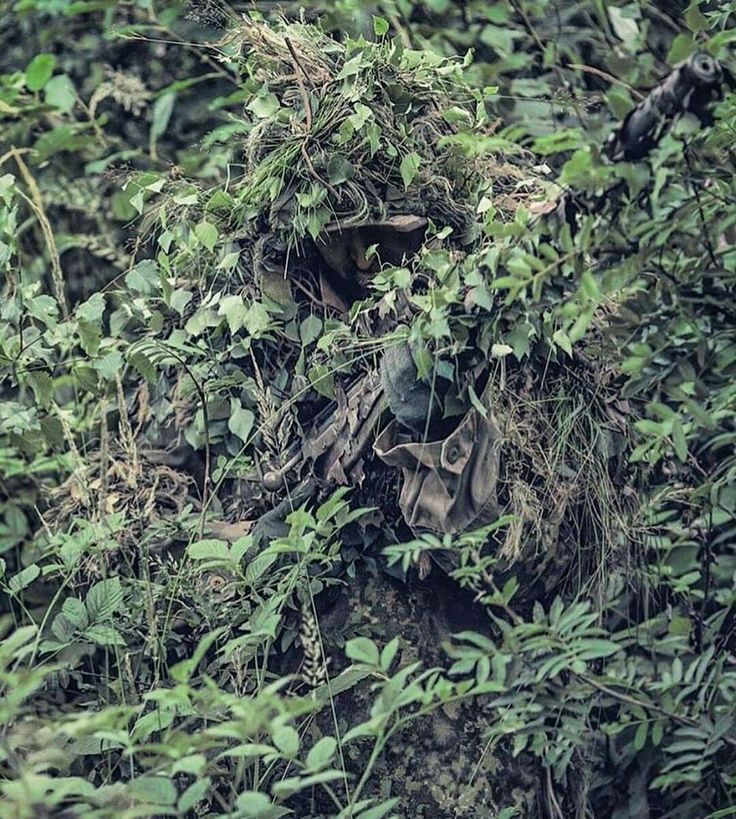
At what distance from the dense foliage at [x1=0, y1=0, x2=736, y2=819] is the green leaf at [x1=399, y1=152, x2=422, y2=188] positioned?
23 millimetres

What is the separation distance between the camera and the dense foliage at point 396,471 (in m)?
1.88

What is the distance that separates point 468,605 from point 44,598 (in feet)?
3.62

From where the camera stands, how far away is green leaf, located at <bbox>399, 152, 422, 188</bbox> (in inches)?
88.7

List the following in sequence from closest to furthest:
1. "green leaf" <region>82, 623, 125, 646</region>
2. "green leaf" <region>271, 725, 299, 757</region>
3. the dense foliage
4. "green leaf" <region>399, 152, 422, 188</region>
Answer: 1. "green leaf" <region>271, 725, 299, 757</region>
2. the dense foliage
3. "green leaf" <region>82, 623, 125, 646</region>
4. "green leaf" <region>399, 152, 422, 188</region>

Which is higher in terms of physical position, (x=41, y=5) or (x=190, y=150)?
(x=41, y=5)

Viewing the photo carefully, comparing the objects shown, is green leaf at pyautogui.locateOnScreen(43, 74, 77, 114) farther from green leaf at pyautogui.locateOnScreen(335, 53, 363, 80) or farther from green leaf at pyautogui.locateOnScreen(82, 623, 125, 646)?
green leaf at pyautogui.locateOnScreen(82, 623, 125, 646)

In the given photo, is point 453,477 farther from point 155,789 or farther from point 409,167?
point 155,789

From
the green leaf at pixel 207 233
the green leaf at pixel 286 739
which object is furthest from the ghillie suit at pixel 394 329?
the green leaf at pixel 286 739

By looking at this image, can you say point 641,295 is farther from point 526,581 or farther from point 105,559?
point 105,559

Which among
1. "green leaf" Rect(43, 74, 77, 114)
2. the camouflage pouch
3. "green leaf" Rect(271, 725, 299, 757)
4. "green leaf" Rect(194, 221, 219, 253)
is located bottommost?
the camouflage pouch

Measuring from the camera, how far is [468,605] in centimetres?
225

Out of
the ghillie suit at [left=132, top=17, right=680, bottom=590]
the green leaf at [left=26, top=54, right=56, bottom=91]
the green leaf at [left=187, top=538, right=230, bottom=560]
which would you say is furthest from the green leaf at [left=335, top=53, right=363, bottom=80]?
the green leaf at [left=26, top=54, right=56, bottom=91]

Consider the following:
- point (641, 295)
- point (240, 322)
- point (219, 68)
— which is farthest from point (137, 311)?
point (219, 68)

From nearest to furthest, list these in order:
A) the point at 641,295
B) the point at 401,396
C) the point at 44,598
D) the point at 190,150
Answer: the point at 641,295 → the point at 401,396 → the point at 44,598 → the point at 190,150
